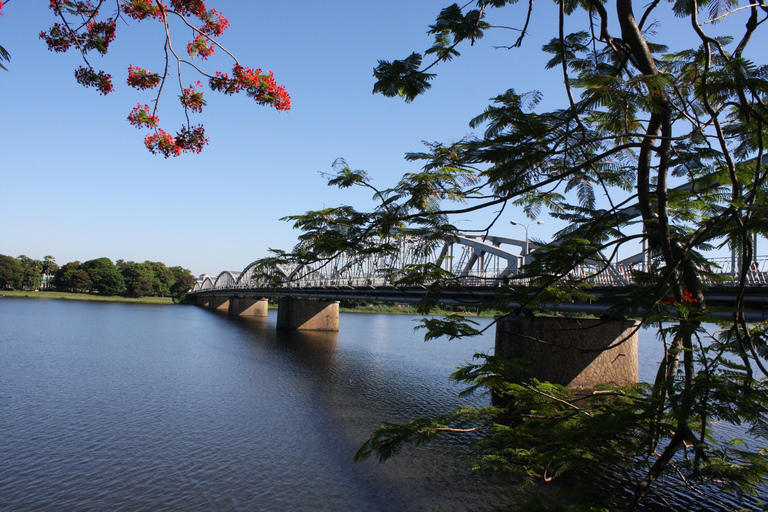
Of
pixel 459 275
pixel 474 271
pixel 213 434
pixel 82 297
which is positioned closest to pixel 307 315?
pixel 474 271

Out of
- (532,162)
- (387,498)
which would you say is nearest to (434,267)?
(532,162)

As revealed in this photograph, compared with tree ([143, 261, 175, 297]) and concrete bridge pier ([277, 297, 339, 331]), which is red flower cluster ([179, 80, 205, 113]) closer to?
concrete bridge pier ([277, 297, 339, 331])

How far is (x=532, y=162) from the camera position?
11.8ft

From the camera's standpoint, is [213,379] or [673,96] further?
[213,379]

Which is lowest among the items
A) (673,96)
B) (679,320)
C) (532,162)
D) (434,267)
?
(679,320)

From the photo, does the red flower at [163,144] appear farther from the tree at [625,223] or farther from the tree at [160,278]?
the tree at [160,278]

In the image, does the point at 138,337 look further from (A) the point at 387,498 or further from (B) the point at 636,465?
(B) the point at 636,465

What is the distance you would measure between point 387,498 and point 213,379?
48.2ft

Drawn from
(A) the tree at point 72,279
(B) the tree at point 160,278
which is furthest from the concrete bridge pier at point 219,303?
(A) the tree at point 72,279

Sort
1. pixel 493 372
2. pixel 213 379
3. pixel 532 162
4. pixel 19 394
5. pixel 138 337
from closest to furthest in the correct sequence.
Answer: pixel 532 162 → pixel 493 372 → pixel 19 394 → pixel 213 379 → pixel 138 337

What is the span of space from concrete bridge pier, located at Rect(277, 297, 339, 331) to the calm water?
71.8 ft

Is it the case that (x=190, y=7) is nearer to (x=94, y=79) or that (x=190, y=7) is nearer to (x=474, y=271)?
(x=94, y=79)

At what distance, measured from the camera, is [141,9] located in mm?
5125

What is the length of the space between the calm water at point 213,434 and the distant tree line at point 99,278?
96992mm
